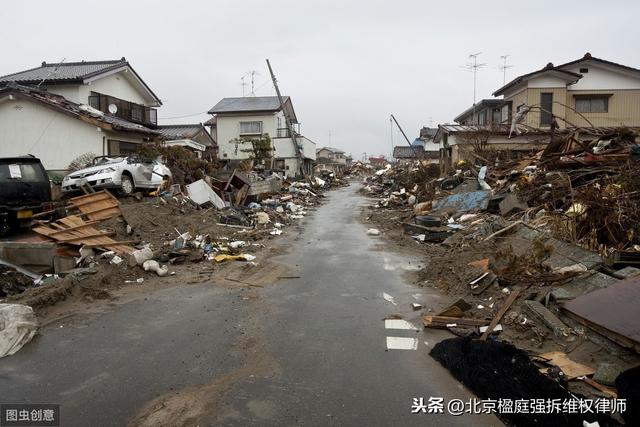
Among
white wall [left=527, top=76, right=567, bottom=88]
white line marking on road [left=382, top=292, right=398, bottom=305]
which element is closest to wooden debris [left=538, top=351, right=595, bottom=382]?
white line marking on road [left=382, top=292, right=398, bottom=305]

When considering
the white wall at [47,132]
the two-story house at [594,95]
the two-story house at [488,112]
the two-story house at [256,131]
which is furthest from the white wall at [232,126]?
the two-story house at [594,95]

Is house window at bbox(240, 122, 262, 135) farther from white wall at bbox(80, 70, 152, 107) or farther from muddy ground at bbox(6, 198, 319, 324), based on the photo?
muddy ground at bbox(6, 198, 319, 324)

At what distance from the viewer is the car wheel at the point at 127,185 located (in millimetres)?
14830

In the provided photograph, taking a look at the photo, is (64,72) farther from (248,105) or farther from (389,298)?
(389,298)

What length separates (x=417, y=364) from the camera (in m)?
4.53

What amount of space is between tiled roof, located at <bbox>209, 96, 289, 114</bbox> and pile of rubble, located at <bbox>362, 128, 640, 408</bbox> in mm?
25419

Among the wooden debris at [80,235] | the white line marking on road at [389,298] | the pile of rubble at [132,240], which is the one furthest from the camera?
the wooden debris at [80,235]

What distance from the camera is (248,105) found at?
3866 cm

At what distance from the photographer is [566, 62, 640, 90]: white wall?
2547 centimetres

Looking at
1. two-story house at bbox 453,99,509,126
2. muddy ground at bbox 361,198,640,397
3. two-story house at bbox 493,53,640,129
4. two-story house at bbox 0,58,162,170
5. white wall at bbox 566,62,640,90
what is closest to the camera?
muddy ground at bbox 361,198,640,397

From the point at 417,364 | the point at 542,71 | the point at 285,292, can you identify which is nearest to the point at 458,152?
the point at 542,71

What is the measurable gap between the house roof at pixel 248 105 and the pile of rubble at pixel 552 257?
25.2 metres

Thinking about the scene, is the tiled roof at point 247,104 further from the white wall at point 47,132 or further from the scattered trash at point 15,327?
the scattered trash at point 15,327

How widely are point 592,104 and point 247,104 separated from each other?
2604 cm
